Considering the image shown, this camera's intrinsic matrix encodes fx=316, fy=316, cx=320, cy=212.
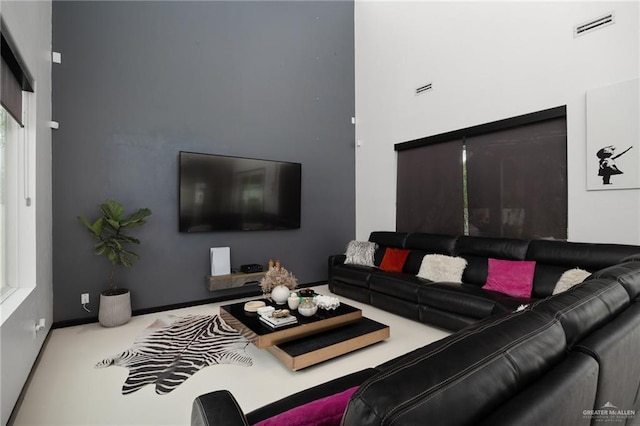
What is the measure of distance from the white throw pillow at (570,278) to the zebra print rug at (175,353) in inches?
111

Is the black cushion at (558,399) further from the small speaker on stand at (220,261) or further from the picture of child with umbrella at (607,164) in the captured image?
the small speaker on stand at (220,261)

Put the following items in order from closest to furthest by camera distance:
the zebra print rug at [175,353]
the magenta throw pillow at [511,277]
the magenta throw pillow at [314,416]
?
the magenta throw pillow at [314,416] < the zebra print rug at [175,353] < the magenta throw pillow at [511,277]

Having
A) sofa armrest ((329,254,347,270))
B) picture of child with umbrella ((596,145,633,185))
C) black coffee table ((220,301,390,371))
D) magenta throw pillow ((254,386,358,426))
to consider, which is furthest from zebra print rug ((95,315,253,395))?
picture of child with umbrella ((596,145,633,185))

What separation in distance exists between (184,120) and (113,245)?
183cm

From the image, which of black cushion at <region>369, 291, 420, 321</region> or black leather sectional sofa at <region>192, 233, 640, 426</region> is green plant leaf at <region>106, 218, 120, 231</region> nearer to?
black leather sectional sofa at <region>192, 233, 640, 426</region>

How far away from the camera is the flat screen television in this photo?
4.18m

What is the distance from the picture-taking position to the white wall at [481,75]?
3.11m

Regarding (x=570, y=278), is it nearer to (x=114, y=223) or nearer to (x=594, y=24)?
(x=594, y=24)

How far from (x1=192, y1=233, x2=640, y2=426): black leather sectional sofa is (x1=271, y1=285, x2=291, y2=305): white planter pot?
164 cm

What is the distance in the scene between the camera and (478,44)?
4.15 metres

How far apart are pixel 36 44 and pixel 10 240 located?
5.67ft

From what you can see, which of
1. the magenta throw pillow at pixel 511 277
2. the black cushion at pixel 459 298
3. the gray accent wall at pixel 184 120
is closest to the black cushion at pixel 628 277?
the black cushion at pixel 459 298

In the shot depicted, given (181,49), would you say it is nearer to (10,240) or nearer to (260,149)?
(260,149)

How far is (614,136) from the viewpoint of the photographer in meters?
3.04
